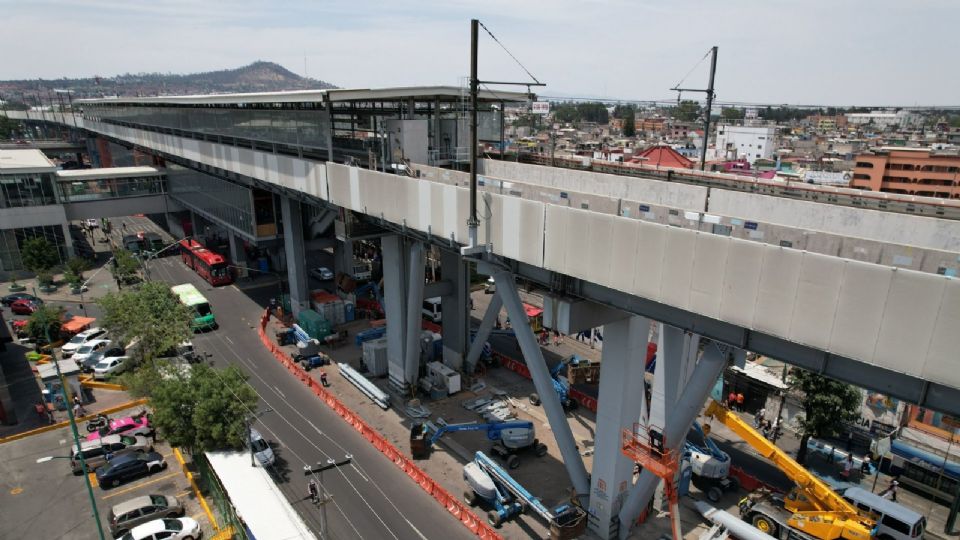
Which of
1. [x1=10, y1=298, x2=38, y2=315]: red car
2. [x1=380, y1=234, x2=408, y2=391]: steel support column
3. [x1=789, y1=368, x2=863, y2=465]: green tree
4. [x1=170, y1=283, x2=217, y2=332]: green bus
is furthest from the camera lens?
[x1=10, y1=298, x2=38, y2=315]: red car

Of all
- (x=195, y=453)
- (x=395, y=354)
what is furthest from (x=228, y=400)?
(x=395, y=354)

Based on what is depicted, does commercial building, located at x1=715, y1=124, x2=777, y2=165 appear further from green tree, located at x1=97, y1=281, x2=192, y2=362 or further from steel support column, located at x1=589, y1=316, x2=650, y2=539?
green tree, located at x1=97, y1=281, x2=192, y2=362

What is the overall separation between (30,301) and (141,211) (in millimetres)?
21465

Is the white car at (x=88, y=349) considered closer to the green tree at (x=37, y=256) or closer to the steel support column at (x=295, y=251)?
the steel support column at (x=295, y=251)

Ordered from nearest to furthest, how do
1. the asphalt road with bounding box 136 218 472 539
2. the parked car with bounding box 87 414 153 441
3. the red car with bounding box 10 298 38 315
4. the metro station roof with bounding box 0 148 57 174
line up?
1. the asphalt road with bounding box 136 218 472 539
2. the parked car with bounding box 87 414 153 441
3. the red car with bounding box 10 298 38 315
4. the metro station roof with bounding box 0 148 57 174

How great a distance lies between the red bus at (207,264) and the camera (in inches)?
2130

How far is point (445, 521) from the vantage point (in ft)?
75.6

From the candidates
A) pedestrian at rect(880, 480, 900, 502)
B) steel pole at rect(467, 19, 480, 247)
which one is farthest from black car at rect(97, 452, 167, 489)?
pedestrian at rect(880, 480, 900, 502)

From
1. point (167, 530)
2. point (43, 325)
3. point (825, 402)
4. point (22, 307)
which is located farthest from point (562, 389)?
point (22, 307)

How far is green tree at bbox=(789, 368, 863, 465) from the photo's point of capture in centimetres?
2625

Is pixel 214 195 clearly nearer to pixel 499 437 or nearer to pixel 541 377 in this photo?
pixel 499 437

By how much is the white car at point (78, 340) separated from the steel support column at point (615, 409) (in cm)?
3773

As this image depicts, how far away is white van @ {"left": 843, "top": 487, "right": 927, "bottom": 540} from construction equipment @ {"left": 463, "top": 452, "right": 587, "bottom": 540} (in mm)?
12180

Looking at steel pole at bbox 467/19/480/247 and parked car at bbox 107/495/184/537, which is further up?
steel pole at bbox 467/19/480/247
